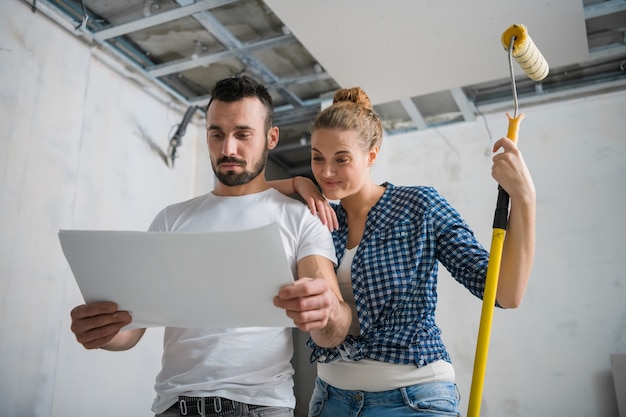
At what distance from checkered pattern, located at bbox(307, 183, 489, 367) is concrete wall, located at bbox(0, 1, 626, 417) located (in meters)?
1.93

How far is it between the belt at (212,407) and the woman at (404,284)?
0.67 feet

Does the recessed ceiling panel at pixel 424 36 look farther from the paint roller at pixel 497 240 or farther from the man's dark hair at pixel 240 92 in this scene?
the paint roller at pixel 497 240

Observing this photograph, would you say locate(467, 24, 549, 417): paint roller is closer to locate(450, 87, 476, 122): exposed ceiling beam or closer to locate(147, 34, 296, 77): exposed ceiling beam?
locate(147, 34, 296, 77): exposed ceiling beam

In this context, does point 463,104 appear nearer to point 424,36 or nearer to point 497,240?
point 424,36

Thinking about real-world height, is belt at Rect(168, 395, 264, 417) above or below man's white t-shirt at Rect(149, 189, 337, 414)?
below

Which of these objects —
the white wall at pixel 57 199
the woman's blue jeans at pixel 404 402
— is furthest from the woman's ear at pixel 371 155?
the white wall at pixel 57 199

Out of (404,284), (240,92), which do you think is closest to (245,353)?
(404,284)

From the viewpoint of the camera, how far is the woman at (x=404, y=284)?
3.59 feet

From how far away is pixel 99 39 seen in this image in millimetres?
3203

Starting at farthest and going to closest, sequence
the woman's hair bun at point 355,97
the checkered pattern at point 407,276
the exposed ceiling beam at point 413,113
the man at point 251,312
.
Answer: the exposed ceiling beam at point 413,113 → the woman's hair bun at point 355,97 → the checkered pattern at point 407,276 → the man at point 251,312

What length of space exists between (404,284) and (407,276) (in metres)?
0.02

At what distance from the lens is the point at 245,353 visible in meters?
1.28

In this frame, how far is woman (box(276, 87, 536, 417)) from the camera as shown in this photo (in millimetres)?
1093

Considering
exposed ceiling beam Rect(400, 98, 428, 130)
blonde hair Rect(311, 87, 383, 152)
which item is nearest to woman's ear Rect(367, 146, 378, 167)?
blonde hair Rect(311, 87, 383, 152)
